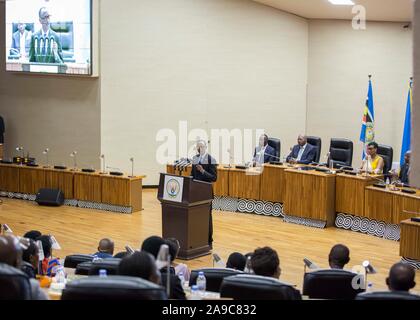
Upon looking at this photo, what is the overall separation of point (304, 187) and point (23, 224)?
15.3ft

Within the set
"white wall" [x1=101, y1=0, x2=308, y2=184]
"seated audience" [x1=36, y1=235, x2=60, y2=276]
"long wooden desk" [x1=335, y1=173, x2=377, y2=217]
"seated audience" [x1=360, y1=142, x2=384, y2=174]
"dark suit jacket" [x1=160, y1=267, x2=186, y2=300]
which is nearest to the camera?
"dark suit jacket" [x1=160, y1=267, x2=186, y2=300]

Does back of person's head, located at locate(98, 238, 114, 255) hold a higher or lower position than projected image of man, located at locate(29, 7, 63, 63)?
lower

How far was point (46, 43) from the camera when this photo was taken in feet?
48.0

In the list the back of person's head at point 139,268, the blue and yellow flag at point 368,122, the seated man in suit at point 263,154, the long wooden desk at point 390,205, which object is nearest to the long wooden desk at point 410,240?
the long wooden desk at point 390,205

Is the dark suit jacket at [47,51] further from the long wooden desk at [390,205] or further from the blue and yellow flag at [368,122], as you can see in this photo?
the long wooden desk at [390,205]

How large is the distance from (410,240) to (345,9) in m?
6.31

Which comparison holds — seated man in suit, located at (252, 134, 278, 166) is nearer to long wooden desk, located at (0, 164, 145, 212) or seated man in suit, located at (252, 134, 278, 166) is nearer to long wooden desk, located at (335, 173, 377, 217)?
long wooden desk, located at (335, 173, 377, 217)

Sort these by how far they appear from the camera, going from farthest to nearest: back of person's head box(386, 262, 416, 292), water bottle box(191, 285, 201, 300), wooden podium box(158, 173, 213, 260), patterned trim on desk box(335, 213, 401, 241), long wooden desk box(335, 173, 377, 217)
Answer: long wooden desk box(335, 173, 377, 217) → patterned trim on desk box(335, 213, 401, 241) → wooden podium box(158, 173, 213, 260) → water bottle box(191, 285, 201, 300) → back of person's head box(386, 262, 416, 292)

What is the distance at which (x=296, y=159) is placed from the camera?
13438mm

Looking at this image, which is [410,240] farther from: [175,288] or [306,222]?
[175,288]

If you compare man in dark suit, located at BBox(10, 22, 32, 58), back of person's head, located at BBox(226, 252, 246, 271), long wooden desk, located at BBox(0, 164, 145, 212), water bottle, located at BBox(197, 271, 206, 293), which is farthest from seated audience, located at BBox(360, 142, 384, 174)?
man in dark suit, located at BBox(10, 22, 32, 58)

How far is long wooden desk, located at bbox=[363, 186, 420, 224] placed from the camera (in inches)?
420

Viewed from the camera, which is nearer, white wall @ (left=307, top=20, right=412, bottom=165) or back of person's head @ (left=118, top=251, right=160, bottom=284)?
back of person's head @ (left=118, top=251, right=160, bottom=284)

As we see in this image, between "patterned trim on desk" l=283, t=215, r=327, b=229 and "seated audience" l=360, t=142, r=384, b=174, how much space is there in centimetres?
114
